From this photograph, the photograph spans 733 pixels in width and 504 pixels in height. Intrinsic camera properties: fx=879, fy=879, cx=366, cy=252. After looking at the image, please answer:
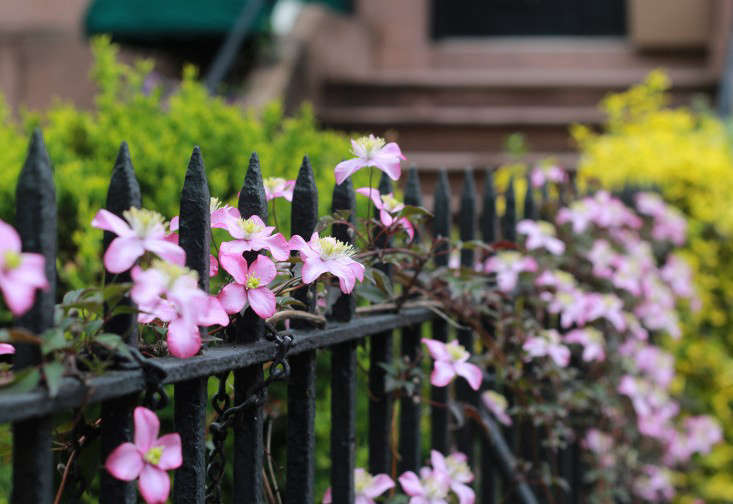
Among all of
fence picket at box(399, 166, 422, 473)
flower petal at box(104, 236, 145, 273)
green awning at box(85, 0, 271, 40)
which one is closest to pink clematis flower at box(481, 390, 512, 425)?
fence picket at box(399, 166, 422, 473)

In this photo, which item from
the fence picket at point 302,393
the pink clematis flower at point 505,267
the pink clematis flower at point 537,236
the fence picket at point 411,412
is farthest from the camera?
the pink clematis flower at point 537,236

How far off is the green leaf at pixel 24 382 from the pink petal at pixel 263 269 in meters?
0.36

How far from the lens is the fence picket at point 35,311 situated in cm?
90

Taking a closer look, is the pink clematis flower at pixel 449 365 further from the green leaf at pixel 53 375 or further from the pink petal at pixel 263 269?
the green leaf at pixel 53 375

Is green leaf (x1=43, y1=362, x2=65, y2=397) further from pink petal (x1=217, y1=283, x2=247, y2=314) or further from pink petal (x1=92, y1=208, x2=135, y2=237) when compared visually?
pink petal (x1=217, y1=283, x2=247, y2=314)

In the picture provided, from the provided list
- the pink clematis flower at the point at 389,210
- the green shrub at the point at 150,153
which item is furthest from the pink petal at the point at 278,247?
the green shrub at the point at 150,153

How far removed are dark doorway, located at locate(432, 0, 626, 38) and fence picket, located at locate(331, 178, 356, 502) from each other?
7509 mm

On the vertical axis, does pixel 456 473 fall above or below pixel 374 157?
below

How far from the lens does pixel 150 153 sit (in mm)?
2268

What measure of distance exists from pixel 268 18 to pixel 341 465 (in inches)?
234

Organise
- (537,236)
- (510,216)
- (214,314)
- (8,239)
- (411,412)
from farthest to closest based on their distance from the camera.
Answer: (537,236), (510,216), (411,412), (214,314), (8,239)

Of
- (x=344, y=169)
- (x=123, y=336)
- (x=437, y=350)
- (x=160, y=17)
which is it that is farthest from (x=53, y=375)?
(x=160, y=17)

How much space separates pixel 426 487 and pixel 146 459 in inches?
30.4

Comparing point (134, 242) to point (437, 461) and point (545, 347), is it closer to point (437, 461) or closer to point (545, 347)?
point (437, 461)
